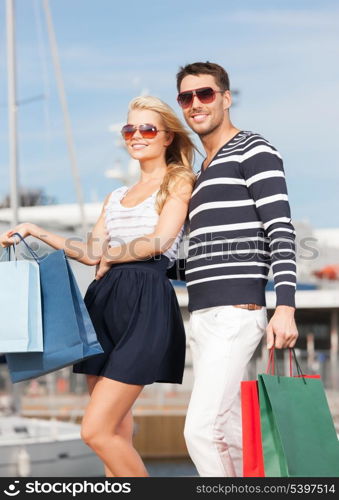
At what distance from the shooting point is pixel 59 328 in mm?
3959

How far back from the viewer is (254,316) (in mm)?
3846

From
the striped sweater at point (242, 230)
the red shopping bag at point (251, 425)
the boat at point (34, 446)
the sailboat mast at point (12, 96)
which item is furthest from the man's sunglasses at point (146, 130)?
the boat at point (34, 446)

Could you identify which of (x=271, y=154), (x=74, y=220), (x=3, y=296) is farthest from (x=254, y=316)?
(x=74, y=220)

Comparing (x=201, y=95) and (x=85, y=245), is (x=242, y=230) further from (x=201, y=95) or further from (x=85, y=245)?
(x=85, y=245)

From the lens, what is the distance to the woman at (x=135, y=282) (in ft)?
13.1

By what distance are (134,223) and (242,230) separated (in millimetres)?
546

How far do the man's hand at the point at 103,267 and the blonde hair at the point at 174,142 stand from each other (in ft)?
1.31

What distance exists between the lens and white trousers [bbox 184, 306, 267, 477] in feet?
12.3

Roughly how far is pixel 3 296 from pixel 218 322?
0.91 meters

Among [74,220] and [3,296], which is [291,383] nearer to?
[3,296]

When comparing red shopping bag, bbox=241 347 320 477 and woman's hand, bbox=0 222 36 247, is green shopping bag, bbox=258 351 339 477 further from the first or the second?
woman's hand, bbox=0 222 36 247

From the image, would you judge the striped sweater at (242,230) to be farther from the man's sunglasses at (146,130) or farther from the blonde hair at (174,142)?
the man's sunglasses at (146,130)

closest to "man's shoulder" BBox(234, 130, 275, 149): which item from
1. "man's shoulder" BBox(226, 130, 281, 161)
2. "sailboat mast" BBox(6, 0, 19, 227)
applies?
"man's shoulder" BBox(226, 130, 281, 161)
